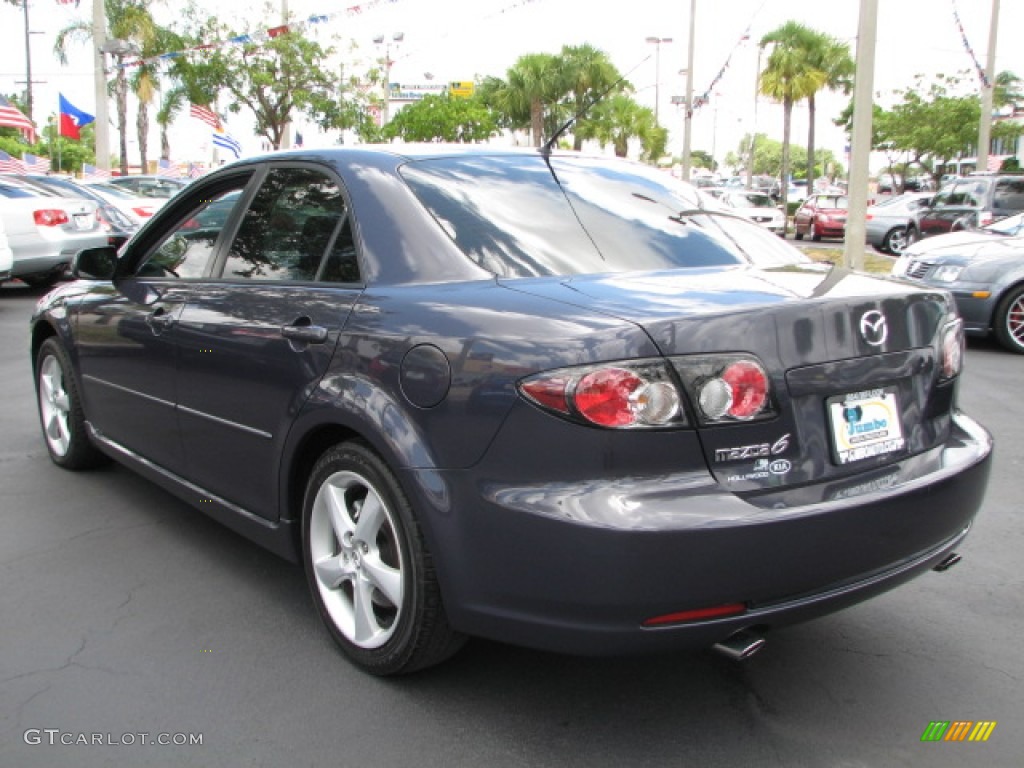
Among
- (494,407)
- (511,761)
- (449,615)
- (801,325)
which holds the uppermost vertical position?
(801,325)

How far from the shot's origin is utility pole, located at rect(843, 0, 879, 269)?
45.0 ft

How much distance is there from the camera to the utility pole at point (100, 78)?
75.7ft

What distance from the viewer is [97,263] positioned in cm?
439

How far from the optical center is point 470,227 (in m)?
3.02

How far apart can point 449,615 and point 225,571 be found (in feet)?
5.07

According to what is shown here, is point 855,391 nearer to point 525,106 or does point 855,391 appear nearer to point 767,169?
point 525,106

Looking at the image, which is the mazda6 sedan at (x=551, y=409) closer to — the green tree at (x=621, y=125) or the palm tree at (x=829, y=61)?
the palm tree at (x=829, y=61)

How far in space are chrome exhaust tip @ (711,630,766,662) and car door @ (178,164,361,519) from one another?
4.53 feet

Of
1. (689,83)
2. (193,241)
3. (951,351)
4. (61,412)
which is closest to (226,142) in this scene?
(689,83)

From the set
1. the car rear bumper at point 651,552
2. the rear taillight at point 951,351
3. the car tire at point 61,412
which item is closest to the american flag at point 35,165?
the car tire at point 61,412

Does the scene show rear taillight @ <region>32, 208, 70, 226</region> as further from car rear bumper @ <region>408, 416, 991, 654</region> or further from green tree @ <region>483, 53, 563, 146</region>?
green tree @ <region>483, 53, 563, 146</region>

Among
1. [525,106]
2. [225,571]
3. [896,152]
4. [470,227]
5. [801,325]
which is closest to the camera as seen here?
[801,325]

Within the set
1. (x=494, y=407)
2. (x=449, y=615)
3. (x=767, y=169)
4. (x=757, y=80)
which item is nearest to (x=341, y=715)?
(x=449, y=615)

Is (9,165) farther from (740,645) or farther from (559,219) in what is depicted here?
(740,645)
